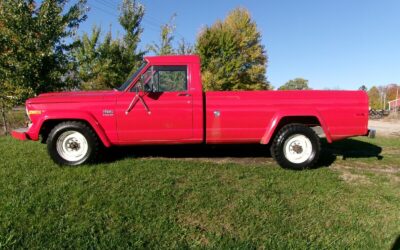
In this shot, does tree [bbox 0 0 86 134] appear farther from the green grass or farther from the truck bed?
the truck bed

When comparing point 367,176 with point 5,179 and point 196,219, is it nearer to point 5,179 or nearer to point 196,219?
point 196,219

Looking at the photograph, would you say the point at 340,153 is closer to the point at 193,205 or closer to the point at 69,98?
the point at 193,205

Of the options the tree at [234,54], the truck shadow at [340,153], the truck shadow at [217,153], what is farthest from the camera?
the tree at [234,54]

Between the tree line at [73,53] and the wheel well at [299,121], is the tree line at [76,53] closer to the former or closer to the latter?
the tree line at [73,53]

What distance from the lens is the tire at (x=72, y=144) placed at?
5691 mm

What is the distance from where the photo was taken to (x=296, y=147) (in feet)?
19.8

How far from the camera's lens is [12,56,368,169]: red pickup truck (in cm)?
577

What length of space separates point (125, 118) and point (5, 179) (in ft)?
6.58

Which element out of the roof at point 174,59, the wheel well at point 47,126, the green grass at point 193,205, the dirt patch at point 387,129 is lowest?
the dirt patch at point 387,129

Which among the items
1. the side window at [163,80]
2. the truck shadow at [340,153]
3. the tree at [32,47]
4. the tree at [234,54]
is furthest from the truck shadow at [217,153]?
the tree at [234,54]

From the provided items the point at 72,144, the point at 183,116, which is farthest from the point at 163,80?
the point at 72,144

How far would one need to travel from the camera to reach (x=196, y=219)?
3.97 m

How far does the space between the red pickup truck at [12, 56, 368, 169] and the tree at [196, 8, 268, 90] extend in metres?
17.3

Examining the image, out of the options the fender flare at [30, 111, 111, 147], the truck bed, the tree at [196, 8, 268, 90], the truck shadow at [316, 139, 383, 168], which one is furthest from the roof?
the tree at [196, 8, 268, 90]
